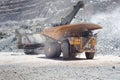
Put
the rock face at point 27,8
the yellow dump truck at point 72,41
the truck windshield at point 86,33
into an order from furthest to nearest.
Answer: the rock face at point 27,8
the truck windshield at point 86,33
the yellow dump truck at point 72,41

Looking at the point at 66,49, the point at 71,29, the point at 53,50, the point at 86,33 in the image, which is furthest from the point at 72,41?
the point at 53,50

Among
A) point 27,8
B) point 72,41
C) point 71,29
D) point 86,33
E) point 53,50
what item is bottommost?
point 53,50

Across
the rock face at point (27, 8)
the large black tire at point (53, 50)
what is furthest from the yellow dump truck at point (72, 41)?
the rock face at point (27, 8)

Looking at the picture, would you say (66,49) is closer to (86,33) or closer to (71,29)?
(71,29)

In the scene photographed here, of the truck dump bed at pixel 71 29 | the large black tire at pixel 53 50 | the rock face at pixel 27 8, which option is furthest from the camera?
the rock face at pixel 27 8

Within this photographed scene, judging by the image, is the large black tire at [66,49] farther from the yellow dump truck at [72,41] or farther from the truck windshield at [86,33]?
the truck windshield at [86,33]

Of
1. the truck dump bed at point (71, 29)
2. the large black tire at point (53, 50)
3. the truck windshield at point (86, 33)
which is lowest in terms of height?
the large black tire at point (53, 50)

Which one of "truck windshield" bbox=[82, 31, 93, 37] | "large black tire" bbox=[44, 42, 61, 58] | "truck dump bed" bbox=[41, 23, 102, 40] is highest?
"truck dump bed" bbox=[41, 23, 102, 40]

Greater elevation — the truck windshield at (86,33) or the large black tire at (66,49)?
the truck windshield at (86,33)

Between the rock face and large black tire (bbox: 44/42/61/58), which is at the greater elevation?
the rock face

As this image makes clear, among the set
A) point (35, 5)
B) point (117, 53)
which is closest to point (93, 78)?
point (117, 53)

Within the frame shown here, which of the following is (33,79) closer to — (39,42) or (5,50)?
(39,42)

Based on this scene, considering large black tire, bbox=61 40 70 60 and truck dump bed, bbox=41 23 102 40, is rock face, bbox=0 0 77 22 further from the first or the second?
large black tire, bbox=61 40 70 60

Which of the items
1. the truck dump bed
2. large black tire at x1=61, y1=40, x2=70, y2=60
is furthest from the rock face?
large black tire at x1=61, y1=40, x2=70, y2=60
